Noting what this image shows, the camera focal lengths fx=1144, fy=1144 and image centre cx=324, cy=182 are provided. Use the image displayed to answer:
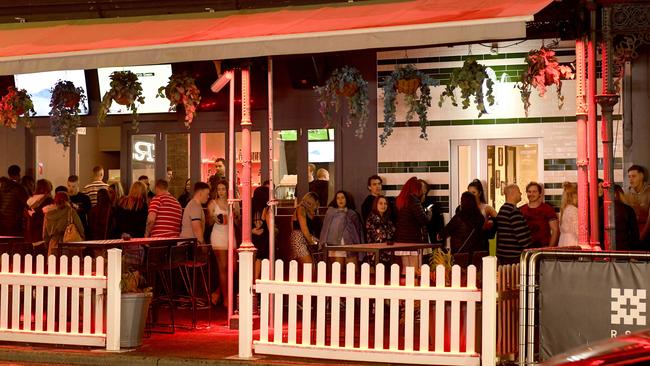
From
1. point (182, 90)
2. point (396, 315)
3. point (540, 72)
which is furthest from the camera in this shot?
point (182, 90)

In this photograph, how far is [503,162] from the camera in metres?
18.8

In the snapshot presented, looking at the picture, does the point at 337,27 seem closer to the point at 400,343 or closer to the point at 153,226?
the point at 400,343

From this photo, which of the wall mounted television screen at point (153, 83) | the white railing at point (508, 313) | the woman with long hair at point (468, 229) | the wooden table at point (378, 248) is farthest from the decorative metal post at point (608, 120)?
the wall mounted television screen at point (153, 83)

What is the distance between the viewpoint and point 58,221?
700 inches

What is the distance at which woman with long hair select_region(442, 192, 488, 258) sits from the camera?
16.4 metres

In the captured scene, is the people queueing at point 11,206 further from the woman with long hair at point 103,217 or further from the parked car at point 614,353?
the parked car at point 614,353

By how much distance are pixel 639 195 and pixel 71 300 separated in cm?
817

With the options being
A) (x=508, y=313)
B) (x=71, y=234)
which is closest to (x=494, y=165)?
(x=71, y=234)

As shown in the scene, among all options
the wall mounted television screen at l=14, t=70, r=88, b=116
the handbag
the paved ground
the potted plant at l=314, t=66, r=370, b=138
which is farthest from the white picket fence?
the wall mounted television screen at l=14, t=70, r=88, b=116

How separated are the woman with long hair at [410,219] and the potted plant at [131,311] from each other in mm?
4739

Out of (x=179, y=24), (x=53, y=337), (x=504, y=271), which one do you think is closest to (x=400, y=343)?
(x=504, y=271)

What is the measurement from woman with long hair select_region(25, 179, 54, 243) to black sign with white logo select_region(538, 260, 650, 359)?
34.7 ft

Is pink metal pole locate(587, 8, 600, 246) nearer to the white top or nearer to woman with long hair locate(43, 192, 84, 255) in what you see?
the white top

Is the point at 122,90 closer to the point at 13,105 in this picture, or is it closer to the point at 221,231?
the point at 221,231
